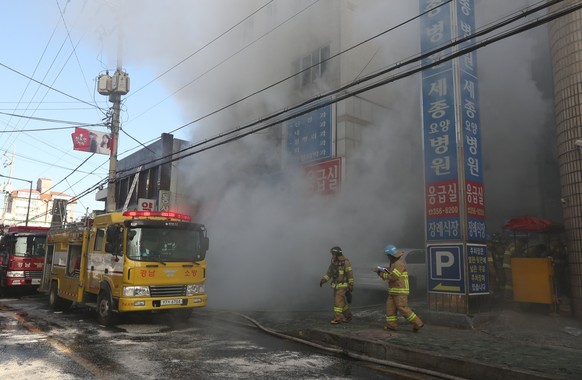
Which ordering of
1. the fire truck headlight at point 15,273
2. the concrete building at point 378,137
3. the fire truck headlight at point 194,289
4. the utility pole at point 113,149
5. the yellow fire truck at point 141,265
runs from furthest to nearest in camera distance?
the utility pole at point 113,149 → the fire truck headlight at point 15,273 → the concrete building at point 378,137 → the fire truck headlight at point 194,289 → the yellow fire truck at point 141,265

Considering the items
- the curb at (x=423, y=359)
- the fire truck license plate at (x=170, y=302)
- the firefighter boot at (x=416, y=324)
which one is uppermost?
the fire truck license plate at (x=170, y=302)

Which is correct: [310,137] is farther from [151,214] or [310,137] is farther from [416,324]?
[416,324]

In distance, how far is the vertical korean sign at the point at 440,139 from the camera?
6051mm

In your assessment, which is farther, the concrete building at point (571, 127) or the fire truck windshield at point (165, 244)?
the fire truck windshield at point (165, 244)

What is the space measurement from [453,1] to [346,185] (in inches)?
170

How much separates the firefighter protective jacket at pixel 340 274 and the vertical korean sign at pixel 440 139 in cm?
127

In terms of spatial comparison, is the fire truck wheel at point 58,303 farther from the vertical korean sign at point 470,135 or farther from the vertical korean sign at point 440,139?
the vertical korean sign at point 470,135

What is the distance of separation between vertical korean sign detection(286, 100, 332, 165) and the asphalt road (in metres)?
4.74

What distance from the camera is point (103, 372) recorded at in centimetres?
389

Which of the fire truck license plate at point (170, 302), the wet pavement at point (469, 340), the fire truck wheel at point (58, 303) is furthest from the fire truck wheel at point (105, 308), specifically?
the fire truck wheel at point (58, 303)

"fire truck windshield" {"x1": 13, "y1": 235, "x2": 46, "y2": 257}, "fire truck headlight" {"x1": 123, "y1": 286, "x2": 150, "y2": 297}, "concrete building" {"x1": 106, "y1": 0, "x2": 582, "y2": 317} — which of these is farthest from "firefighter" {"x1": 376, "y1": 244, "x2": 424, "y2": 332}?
"fire truck windshield" {"x1": 13, "y1": 235, "x2": 46, "y2": 257}

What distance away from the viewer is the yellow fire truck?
6.43 meters

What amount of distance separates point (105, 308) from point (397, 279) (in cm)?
451

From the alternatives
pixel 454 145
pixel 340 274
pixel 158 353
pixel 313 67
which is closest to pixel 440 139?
pixel 454 145
